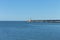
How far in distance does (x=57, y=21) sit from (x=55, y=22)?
1.35 meters

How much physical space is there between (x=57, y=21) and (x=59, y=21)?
4.00 ft

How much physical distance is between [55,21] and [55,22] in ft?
3.15

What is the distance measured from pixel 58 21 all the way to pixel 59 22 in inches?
82.3

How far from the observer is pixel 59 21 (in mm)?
73188

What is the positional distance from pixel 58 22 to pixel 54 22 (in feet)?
7.66

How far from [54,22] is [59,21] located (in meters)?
2.87

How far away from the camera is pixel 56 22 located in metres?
73.5

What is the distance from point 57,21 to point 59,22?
7.89 feet

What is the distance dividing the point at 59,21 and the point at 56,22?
69.7 inches

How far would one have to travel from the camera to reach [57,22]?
74000mm

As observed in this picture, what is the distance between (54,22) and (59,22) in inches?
123

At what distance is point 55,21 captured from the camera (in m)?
72.9

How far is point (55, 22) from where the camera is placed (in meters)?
73.6

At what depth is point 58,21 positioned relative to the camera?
239ft
